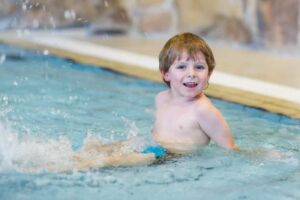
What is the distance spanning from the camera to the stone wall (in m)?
7.61

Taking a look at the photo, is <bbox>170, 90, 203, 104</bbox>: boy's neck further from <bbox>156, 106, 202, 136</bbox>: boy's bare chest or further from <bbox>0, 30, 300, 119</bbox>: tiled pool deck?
<bbox>0, 30, 300, 119</bbox>: tiled pool deck

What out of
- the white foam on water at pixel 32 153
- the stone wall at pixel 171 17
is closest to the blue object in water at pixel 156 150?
the white foam on water at pixel 32 153

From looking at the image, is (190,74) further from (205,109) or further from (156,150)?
(156,150)

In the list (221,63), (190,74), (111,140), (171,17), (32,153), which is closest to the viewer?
(190,74)

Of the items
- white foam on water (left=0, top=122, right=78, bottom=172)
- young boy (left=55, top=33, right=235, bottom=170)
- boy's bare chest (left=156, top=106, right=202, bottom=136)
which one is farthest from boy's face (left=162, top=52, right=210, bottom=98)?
white foam on water (left=0, top=122, right=78, bottom=172)

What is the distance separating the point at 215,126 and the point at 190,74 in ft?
1.01

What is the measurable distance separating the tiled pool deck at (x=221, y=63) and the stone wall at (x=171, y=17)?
12.0 inches

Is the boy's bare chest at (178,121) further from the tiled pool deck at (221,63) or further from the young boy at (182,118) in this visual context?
the tiled pool deck at (221,63)

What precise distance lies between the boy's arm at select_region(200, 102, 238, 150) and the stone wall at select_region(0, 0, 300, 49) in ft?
14.1

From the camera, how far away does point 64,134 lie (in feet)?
13.4

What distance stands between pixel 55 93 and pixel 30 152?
195 centimetres

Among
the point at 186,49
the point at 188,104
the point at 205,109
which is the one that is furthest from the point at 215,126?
the point at 186,49

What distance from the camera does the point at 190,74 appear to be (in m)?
3.33

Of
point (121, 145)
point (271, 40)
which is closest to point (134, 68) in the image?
point (271, 40)
